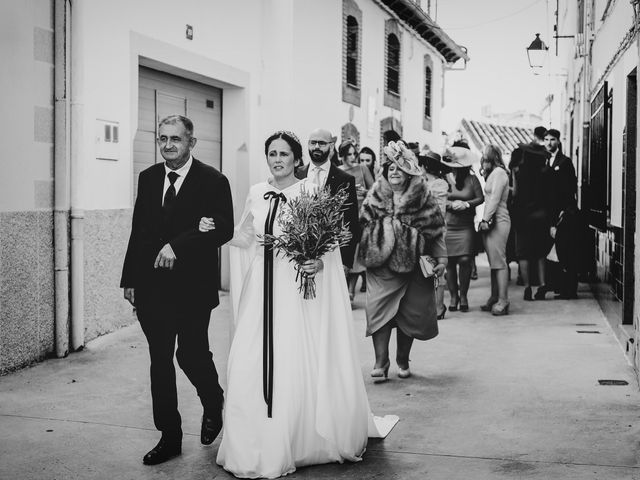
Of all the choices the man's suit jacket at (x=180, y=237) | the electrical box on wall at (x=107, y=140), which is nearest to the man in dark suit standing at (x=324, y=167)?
the electrical box on wall at (x=107, y=140)

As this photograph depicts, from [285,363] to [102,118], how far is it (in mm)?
4621

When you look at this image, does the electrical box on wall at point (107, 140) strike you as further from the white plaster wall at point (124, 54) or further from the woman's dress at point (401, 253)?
the woman's dress at point (401, 253)

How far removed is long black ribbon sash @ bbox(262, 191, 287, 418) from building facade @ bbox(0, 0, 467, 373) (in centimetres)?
293

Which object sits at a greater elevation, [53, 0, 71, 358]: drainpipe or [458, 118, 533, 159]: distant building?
[458, 118, 533, 159]: distant building

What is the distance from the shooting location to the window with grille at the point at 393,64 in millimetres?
20750

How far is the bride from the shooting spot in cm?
457

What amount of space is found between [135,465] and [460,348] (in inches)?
166

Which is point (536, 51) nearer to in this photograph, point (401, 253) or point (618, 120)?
point (618, 120)

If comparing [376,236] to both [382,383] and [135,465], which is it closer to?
[382,383]

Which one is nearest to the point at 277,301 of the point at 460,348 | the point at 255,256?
the point at 255,256

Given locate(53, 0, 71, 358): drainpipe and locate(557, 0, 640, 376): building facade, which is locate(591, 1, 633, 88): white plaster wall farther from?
locate(53, 0, 71, 358): drainpipe

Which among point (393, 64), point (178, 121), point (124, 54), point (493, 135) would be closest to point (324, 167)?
point (124, 54)

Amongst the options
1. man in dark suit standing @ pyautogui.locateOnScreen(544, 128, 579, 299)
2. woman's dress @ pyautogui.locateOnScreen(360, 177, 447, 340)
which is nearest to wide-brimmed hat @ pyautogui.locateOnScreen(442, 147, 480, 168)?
man in dark suit standing @ pyautogui.locateOnScreen(544, 128, 579, 299)

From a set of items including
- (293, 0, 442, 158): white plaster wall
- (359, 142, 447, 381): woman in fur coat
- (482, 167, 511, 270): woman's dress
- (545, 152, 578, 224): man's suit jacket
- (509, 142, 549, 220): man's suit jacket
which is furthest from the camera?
(293, 0, 442, 158): white plaster wall
